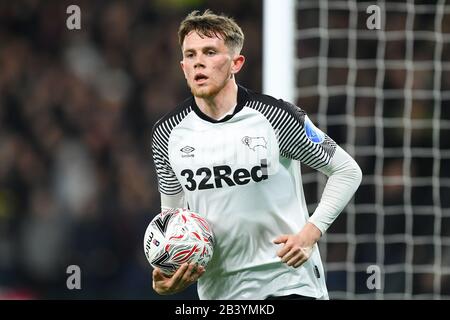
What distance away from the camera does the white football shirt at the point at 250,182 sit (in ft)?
16.4

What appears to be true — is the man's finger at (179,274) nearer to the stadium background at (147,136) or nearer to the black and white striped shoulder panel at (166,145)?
the black and white striped shoulder panel at (166,145)

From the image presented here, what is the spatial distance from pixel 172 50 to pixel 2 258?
2.67 meters

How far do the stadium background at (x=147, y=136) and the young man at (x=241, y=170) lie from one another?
3.13m

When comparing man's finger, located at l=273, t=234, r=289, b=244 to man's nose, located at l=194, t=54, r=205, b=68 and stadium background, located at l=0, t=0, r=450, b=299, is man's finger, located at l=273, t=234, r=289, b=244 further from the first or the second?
stadium background, located at l=0, t=0, r=450, b=299

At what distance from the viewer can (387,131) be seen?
8.87m

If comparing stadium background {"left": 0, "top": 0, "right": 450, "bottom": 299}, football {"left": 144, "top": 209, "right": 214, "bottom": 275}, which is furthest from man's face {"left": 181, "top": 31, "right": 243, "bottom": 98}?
stadium background {"left": 0, "top": 0, "right": 450, "bottom": 299}

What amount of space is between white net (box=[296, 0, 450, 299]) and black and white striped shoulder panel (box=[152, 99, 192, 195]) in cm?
314

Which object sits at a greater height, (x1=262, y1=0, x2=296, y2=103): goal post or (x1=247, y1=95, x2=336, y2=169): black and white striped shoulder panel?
(x1=262, y1=0, x2=296, y2=103): goal post

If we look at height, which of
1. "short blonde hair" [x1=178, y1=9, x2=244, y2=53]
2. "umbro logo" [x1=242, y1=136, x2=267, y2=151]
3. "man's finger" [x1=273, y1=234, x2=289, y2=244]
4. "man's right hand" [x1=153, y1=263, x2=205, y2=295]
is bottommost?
"man's right hand" [x1=153, y1=263, x2=205, y2=295]

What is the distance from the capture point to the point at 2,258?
9.19 metres

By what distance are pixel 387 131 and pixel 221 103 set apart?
4045 mm

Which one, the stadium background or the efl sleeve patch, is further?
the stadium background

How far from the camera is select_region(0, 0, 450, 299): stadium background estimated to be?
8.55m
